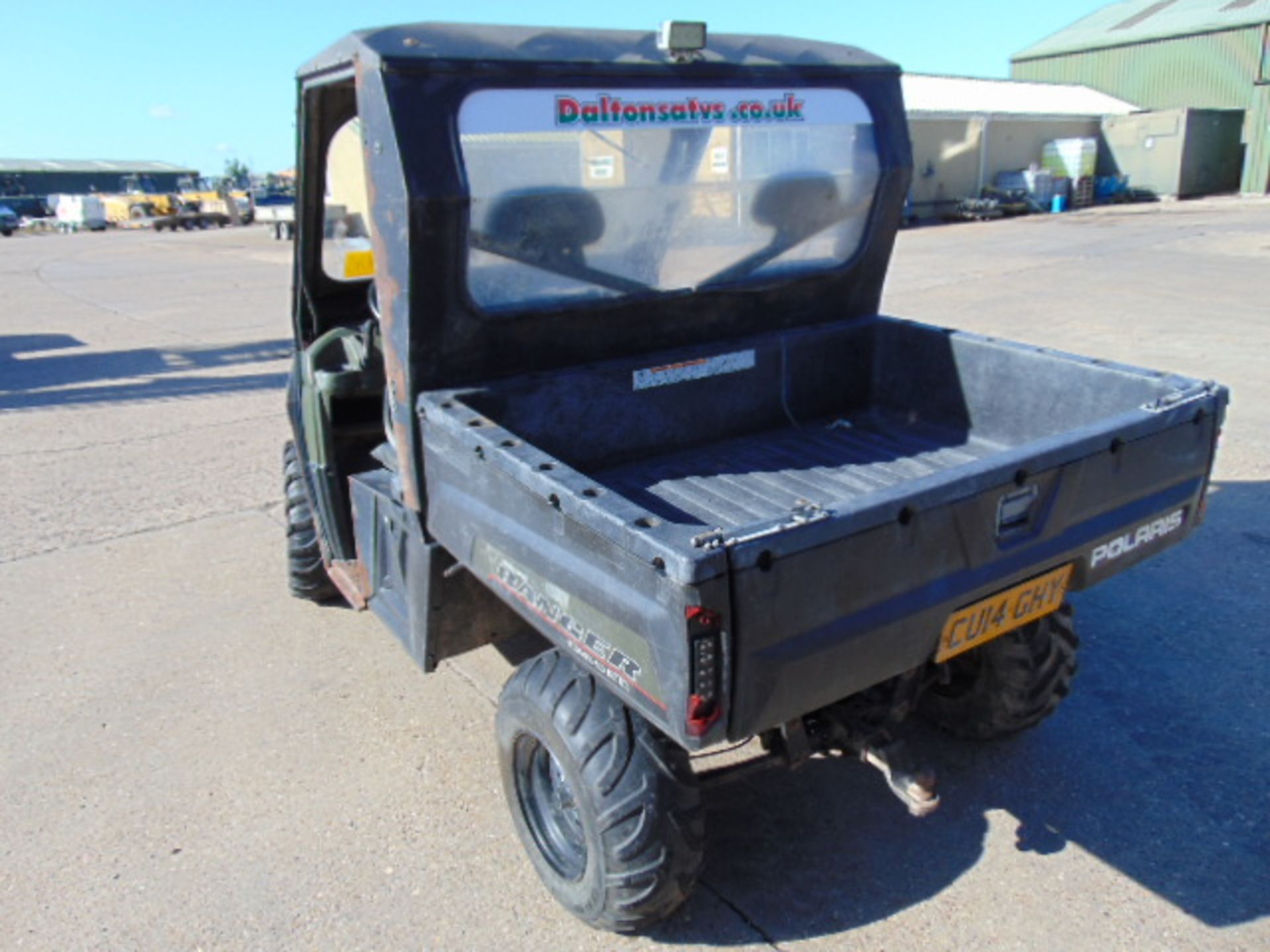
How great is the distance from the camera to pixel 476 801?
320 centimetres

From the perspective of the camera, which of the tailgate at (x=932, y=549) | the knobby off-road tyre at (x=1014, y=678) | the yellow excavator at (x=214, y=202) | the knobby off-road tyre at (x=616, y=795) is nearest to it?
the tailgate at (x=932, y=549)

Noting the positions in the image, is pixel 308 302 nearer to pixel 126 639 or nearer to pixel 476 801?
pixel 126 639

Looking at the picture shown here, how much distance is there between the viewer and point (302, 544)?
4.34 metres

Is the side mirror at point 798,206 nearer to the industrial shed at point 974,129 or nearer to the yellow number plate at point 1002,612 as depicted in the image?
the yellow number plate at point 1002,612

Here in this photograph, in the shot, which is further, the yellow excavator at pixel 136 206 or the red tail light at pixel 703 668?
the yellow excavator at pixel 136 206

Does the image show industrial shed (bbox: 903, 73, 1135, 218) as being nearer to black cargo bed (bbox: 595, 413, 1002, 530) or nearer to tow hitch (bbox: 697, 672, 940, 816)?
black cargo bed (bbox: 595, 413, 1002, 530)

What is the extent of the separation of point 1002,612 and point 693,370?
1404mm

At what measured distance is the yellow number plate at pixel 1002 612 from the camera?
8.06 ft

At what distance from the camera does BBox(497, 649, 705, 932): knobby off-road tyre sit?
242 centimetres

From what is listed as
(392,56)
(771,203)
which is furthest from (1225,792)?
(392,56)

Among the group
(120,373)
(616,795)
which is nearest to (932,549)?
(616,795)

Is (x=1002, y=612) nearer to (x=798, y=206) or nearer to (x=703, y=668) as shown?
(x=703, y=668)

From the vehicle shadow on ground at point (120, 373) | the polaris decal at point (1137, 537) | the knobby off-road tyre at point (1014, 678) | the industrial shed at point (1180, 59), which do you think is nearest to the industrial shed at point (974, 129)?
the industrial shed at point (1180, 59)

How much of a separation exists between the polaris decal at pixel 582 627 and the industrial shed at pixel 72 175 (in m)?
78.4
